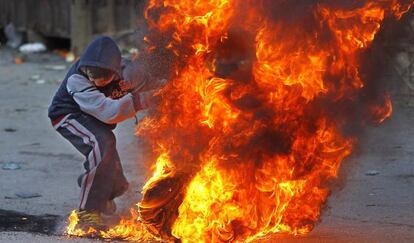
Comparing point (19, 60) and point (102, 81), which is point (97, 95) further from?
point (19, 60)

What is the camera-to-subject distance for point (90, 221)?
6.34 m

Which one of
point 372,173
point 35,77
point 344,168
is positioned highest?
point 344,168

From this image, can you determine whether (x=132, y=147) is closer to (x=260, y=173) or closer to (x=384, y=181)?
(x=384, y=181)

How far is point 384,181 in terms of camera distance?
8.05 meters

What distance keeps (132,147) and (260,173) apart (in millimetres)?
4271

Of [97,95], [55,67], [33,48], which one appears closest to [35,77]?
[55,67]

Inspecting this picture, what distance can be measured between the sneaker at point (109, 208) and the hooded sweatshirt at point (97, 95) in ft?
2.21

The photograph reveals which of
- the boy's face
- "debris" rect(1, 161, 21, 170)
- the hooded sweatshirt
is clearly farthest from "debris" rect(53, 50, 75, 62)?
the boy's face

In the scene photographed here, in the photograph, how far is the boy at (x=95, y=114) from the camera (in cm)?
627

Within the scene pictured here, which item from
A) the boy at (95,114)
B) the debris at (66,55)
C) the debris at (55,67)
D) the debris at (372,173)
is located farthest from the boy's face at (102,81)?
the debris at (66,55)

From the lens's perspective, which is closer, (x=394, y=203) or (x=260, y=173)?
Answer: (x=260, y=173)

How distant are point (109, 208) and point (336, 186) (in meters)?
1.73

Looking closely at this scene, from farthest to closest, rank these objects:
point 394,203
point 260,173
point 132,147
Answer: point 132,147 < point 394,203 < point 260,173

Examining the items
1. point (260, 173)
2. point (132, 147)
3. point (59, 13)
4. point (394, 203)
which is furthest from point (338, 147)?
point (59, 13)
